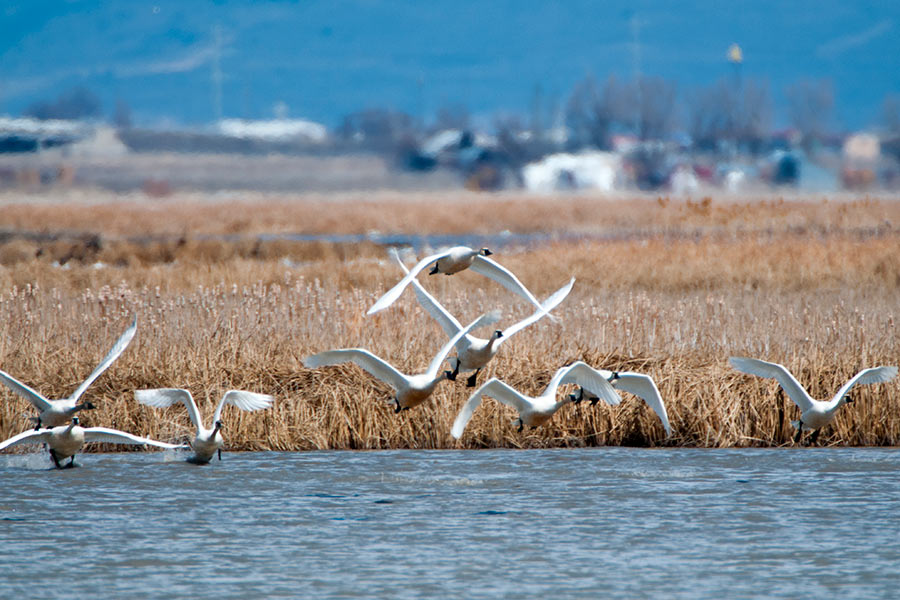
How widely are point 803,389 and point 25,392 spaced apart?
5.81 meters

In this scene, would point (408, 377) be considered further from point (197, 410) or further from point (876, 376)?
point (876, 376)

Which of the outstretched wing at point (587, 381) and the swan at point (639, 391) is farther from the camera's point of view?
the swan at point (639, 391)

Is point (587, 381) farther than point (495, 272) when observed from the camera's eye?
No

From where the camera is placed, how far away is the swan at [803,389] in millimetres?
11148

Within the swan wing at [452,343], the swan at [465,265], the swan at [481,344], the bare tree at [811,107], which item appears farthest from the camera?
the bare tree at [811,107]

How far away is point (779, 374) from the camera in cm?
1118

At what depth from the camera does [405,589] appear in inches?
325

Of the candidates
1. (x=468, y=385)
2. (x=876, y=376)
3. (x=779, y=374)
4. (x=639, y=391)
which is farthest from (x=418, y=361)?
(x=876, y=376)

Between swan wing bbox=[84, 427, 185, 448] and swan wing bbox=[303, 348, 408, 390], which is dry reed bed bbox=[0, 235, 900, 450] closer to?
swan wing bbox=[84, 427, 185, 448]

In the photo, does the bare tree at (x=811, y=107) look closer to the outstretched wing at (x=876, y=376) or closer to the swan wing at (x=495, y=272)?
the outstretched wing at (x=876, y=376)

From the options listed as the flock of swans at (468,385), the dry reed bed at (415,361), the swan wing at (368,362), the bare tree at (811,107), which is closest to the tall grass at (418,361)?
the dry reed bed at (415,361)

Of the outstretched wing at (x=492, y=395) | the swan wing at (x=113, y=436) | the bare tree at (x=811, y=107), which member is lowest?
the swan wing at (x=113, y=436)

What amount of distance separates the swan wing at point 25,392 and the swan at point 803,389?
16.9 ft

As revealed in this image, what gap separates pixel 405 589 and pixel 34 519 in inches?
119
